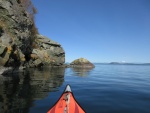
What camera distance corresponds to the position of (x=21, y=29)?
3516 cm

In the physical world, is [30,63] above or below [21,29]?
below

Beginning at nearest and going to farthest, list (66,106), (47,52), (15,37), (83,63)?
(66,106) < (15,37) < (47,52) < (83,63)

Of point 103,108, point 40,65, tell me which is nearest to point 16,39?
point 40,65

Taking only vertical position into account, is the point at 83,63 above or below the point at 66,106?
above

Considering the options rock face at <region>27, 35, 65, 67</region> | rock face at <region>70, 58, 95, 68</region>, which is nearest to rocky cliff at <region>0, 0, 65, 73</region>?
rock face at <region>27, 35, 65, 67</region>

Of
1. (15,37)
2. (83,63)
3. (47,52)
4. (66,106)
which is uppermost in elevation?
(47,52)

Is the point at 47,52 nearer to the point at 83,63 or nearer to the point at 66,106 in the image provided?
the point at 83,63

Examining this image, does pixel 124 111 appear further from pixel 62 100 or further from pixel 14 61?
pixel 14 61

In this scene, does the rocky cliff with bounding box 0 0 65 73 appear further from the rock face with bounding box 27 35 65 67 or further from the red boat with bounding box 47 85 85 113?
the red boat with bounding box 47 85 85 113

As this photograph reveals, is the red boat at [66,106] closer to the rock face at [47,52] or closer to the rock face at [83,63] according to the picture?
the rock face at [47,52]

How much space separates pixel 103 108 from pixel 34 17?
49.3 metres

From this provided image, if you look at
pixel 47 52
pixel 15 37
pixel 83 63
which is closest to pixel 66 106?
pixel 15 37

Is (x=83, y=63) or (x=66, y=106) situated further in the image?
(x=83, y=63)

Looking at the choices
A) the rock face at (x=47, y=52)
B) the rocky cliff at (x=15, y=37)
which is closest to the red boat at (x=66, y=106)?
the rocky cliff at (x=15, y=37)
